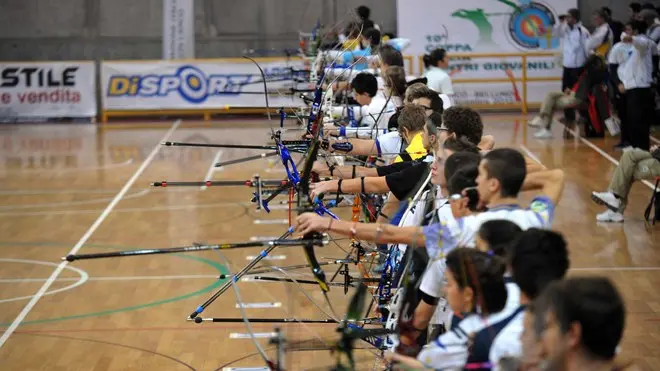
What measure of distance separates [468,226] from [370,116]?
5.05 metres

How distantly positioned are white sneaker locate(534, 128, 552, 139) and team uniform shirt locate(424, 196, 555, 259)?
39.8ft

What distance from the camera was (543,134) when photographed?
16281 mm

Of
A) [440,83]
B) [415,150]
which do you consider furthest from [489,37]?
[415,150]

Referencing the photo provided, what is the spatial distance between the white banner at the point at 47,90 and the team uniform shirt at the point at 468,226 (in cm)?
1546

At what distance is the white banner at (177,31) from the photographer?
19656 mm

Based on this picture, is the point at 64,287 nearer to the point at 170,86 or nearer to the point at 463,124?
the point at 463,124

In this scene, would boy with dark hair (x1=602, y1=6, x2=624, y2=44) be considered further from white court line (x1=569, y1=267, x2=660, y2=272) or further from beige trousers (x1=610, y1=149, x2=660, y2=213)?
white court line (x1=569, y1=267, x2=660, y2=272)

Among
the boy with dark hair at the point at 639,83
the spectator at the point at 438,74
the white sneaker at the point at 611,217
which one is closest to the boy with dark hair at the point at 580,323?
the white sneaker at the point at 611,217

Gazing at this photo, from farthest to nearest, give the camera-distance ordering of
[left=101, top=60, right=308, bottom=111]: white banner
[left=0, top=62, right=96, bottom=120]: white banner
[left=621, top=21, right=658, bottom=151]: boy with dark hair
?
[left=101, top=60, right=308, bottom=111]: white banner
[left=0, top=62, right=96, bottom=120]: white banner
[left=621, top=21, right=658, bottom=151]: boy with dark hair

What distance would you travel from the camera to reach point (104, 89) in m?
19.0

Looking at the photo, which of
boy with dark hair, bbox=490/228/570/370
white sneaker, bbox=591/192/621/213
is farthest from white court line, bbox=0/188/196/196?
boy with dark hair, bbox=490/228/570/370

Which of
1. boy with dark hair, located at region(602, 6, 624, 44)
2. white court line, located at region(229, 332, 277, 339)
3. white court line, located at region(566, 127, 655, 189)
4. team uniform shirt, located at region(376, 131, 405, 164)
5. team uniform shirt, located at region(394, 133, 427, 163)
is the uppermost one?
boy with dark hair, located at region(602, 6, 624, 44)

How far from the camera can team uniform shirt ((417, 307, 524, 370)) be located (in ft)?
11.3

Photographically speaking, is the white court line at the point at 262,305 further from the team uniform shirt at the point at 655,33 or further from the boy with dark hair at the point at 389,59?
the team uniform shirt at the point at 655,33
